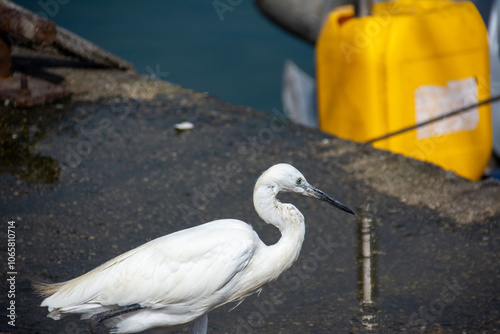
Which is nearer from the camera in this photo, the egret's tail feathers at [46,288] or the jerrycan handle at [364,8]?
the egret's tail feathers at [46,288]

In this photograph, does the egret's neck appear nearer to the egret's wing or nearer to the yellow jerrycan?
the egret's wing

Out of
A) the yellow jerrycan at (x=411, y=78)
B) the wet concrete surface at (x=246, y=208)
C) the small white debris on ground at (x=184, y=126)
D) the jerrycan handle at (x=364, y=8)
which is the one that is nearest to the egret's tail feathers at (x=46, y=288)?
the wet concrete surface at (x=246, y=208)

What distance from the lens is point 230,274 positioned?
10.5ft

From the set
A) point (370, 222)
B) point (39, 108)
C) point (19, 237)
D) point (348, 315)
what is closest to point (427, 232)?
point (370, 222)

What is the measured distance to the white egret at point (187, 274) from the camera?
3203 millimetres

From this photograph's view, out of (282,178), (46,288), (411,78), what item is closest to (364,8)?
(411,78)

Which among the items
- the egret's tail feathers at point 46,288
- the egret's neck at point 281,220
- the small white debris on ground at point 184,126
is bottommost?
the egret's tail feathers at point 46,288

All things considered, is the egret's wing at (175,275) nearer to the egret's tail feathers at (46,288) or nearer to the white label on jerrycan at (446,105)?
the egret's tail feathers at (46,288)

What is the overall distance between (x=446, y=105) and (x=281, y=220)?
3.51 metres

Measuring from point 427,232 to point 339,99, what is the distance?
2.08 metres

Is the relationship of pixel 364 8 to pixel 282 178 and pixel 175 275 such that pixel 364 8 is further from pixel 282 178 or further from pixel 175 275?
pixel 175 275

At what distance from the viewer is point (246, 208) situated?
4941 millimetres

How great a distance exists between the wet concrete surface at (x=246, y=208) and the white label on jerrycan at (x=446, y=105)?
72 centimetres

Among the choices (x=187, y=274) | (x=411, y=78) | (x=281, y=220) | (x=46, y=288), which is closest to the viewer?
(x=187, y=274)
